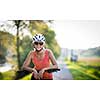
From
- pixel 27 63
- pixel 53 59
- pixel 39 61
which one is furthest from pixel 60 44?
pixel 27 63

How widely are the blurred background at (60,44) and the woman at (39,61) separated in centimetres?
4

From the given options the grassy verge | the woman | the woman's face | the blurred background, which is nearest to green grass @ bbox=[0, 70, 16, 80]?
the blurred background

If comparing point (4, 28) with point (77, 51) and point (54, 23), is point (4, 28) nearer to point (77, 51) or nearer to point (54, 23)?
point (54, 23)

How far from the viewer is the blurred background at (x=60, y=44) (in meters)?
2.41

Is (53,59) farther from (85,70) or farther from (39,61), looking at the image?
(85,70)

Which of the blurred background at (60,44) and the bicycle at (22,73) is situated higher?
the blurred background at (60,44)

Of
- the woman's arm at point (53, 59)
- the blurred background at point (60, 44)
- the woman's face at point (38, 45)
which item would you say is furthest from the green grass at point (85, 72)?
the woman's face at point (38, 45)

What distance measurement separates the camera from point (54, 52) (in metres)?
2.42

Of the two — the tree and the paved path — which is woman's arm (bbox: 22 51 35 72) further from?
the paved path

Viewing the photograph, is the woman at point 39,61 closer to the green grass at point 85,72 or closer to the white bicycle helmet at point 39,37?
the white bicycle helmet at point 39,37

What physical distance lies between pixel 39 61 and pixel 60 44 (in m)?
0.27

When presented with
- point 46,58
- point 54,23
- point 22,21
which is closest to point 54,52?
point 46,58
